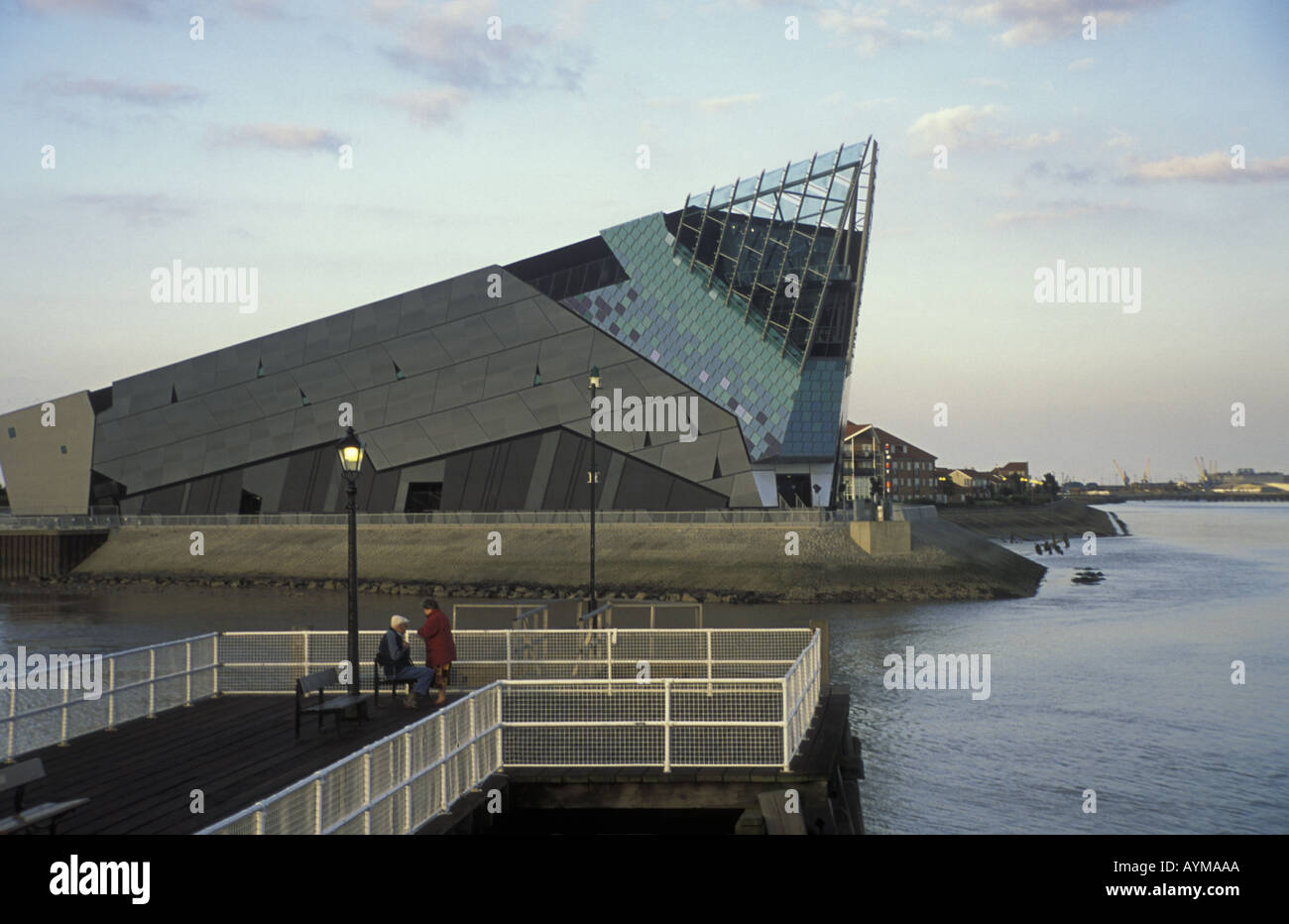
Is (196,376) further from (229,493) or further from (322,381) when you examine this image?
(322,381)

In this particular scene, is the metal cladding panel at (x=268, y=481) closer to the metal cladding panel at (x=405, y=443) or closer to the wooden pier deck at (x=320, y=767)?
the metal cladding panel at (x=405, y=443)

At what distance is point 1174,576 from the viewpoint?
67.3 m

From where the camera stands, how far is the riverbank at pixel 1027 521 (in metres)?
120

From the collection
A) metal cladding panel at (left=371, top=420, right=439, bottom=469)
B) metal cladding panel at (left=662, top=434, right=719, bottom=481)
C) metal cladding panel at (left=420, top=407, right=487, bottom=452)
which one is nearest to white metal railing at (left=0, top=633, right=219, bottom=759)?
metal cladding panel at (left=662, top=434, right=719, bottom=481)

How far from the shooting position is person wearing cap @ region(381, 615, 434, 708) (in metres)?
16.5

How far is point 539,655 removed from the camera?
19.3 m

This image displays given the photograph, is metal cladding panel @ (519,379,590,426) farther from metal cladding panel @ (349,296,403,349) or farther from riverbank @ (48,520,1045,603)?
metal cladding panel @ (349,296,403,349)

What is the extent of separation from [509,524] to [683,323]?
60.9 ft

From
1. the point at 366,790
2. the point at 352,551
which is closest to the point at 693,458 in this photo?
the point at 352,551

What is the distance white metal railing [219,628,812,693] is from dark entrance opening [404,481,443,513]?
155ft

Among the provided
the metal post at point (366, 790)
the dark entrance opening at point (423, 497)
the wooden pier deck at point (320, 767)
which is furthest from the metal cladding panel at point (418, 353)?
the metal post at point (366, 790)

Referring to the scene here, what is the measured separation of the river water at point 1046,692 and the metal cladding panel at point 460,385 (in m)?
14.3

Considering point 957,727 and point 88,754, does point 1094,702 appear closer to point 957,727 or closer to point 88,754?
point 957,727

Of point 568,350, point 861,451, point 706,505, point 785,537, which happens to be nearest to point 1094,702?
point 785,537
